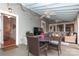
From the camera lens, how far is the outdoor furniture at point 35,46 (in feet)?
8.64

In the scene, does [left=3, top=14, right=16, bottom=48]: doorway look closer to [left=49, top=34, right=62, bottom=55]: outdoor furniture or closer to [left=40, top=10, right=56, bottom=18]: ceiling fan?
[left=40, top=10, right=56, bottom=18]: ceiling fan

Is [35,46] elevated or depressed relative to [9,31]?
depressed

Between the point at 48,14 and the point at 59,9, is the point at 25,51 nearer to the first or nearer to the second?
the point at 48,14

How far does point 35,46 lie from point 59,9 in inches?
36.3

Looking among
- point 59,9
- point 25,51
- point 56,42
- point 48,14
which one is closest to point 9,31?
point 25,51

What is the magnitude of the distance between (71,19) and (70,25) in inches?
5.0

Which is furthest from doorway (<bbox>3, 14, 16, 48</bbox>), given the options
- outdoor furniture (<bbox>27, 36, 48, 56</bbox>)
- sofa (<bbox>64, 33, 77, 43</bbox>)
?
sofa (<bbox>64, 33, 77, 43</bbox>)

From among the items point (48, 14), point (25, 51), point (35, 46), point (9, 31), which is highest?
point (48, 14)

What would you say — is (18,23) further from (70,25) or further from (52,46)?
(70,25)

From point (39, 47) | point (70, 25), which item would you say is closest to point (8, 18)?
point (39, 47)

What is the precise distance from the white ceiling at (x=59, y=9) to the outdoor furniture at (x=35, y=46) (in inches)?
22.7

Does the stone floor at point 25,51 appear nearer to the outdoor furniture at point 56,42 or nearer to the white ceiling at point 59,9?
the outdoor furniture at point 56,42

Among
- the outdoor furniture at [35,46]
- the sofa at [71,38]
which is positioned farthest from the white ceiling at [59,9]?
the outdoor furniture at [35,46]

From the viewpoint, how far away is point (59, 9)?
2.67m
